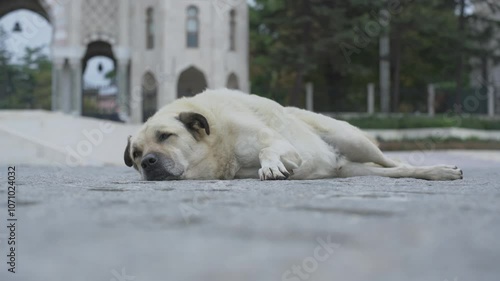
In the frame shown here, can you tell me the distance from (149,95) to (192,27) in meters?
4.39

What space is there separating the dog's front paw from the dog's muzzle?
27.2 inches

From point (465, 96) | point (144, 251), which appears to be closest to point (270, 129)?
point (144, 251)

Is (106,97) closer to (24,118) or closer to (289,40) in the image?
(289,40)

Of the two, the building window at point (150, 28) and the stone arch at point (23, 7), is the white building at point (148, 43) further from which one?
the stone arch at point (23, 7)

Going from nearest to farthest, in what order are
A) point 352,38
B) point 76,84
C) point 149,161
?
point 149,161 → point 352,38 → point 76,84

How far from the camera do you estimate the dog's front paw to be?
15.8 ft

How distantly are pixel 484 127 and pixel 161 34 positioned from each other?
651 inches

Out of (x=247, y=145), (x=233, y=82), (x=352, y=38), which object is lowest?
(x=247, y=145)

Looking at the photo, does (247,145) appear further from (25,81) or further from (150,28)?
(25,81)

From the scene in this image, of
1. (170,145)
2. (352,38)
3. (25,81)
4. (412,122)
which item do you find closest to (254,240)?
(170,145)

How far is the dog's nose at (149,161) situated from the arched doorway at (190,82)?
32.4 m

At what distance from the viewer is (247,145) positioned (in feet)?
17.5

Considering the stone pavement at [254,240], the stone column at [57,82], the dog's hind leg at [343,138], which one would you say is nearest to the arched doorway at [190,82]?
the stone column at [57,82]

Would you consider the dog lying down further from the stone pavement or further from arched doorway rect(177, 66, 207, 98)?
arched doorway rect(177, 66, 207, 98)
